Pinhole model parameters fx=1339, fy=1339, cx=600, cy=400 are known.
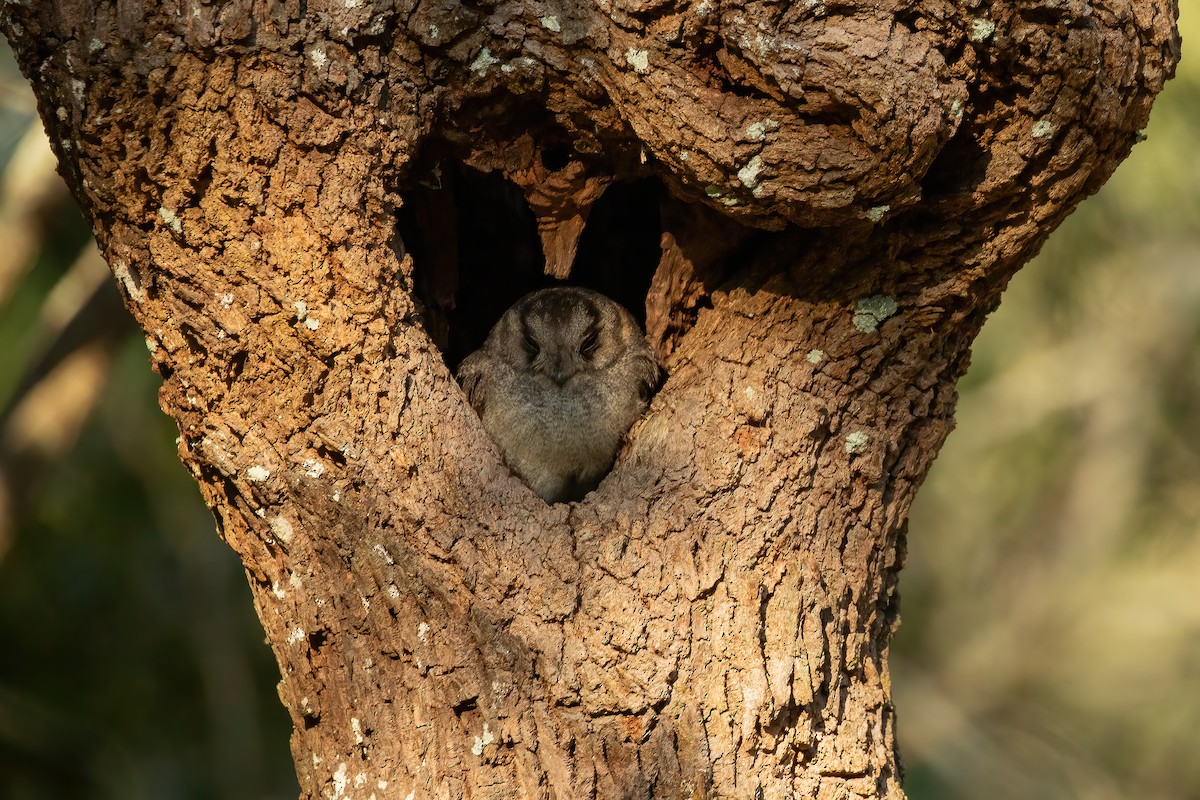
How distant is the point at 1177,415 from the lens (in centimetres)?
1133

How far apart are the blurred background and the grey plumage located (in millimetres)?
4960

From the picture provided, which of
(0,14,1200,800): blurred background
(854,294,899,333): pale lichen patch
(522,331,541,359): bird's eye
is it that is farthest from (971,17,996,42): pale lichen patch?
(0,14,1200,800): blurred background

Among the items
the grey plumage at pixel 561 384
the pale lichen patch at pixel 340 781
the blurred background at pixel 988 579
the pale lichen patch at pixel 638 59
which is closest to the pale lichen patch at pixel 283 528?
the pale lichen patch at pixel 340 781

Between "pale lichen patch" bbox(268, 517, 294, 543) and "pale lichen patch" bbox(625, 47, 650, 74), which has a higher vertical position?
"pale lichen patch" bbox(625, 47, 650, 74)

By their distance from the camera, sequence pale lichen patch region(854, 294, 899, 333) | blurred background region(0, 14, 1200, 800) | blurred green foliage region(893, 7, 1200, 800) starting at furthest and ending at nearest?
blurred green foliage region(893, 7, 1200, 800) < blurred background region(0, 14, 1200, 800) < pale lichen patch region(854, 294, 899, 333)

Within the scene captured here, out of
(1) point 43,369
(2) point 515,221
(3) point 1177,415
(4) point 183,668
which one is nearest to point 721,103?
(2) point 515,221

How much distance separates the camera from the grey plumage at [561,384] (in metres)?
4.25

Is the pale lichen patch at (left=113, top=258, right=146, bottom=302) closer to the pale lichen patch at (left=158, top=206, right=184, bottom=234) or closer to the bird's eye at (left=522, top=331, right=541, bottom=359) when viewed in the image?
the pale lichen patch at (left=158, top=206, right=184, bottom=234)

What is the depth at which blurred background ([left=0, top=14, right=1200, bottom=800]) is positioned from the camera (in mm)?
10234

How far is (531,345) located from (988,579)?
37.6 feet

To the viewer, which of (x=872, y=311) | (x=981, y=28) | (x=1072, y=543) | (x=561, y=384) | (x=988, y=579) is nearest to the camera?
(x=981, y=28)

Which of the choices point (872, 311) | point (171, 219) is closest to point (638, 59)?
point (872, 311)

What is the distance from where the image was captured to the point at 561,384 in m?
4.44

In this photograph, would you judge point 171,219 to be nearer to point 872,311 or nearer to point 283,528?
point 283,528
